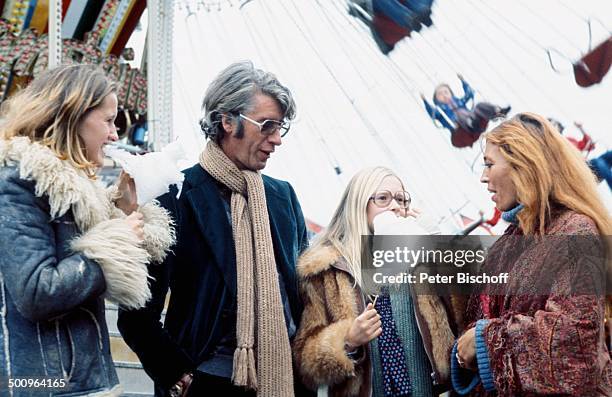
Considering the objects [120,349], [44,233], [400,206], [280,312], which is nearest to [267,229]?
[280,312]

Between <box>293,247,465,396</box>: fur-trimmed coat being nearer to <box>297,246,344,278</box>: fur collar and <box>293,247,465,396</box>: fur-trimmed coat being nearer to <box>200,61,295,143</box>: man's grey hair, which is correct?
<box>297,246,344,278</box>: fur collar

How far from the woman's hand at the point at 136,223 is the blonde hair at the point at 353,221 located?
0.73 metres

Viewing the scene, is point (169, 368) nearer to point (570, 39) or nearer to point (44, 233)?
point (44, 233)

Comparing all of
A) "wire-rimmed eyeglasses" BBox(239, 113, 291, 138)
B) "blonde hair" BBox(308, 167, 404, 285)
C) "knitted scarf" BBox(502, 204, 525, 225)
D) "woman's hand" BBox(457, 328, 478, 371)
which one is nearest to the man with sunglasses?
"wire-rimmed eyeglasses" BBox(239, 113, 291, 138)

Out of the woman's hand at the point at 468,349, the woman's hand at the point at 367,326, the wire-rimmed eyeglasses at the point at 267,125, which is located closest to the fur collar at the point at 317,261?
the woman's hand at the point at 367,326

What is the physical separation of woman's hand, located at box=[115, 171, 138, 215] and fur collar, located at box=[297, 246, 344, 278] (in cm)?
63

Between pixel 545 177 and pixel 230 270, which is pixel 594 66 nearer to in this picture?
pixel 545 177

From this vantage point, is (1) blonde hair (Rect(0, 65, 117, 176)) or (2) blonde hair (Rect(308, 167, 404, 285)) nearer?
(1) blonde hair (Rect(0, 65, 117, 176))

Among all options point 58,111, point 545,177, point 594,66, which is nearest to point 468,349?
point 545,177

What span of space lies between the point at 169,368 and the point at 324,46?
2.53m

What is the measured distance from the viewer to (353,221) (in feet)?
9.54

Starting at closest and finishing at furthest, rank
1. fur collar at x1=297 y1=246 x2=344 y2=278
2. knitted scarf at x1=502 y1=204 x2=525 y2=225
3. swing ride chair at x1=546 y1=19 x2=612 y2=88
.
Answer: knitted scarf at x1=502 y1=204 x2=525 y2=225, fur collar at x1=297 y1=246 x2=344 y2=278, swing ride chair at x1=546 y1=19 x2=612 y2=88

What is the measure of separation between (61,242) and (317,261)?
0.93 metres

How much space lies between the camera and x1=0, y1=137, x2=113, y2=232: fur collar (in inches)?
83.7
